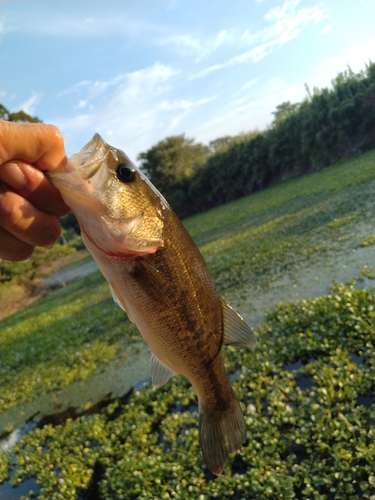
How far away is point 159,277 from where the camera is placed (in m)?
1.66

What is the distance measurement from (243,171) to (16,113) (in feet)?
73.2

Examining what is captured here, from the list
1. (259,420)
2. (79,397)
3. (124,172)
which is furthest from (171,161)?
(124,172)

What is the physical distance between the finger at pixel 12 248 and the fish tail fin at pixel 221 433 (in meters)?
1.14

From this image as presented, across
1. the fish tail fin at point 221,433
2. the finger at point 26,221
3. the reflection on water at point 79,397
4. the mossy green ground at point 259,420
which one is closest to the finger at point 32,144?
the finger at point 26,221

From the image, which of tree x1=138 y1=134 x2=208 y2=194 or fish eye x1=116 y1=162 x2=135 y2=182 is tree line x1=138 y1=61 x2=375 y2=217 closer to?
tree x1=138 y1=134 x2=208 y2=194

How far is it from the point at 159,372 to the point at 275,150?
32.4 m

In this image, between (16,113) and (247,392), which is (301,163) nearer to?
(16,113)

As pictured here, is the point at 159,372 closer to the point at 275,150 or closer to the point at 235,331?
the point at 235,331

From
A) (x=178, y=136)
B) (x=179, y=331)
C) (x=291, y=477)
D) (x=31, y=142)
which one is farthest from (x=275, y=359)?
(x=178, y=136)

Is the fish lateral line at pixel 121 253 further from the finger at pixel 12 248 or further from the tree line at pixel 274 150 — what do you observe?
the tree line at pixel 274 150

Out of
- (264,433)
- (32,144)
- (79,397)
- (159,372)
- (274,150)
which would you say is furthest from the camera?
(274,150)

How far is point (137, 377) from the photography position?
5340mm

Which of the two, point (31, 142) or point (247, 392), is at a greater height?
point (31, 142)

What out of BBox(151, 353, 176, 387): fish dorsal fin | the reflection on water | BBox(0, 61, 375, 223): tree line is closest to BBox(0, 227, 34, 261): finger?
BBox(151, 353, 176, 387): fish dorsal fin
